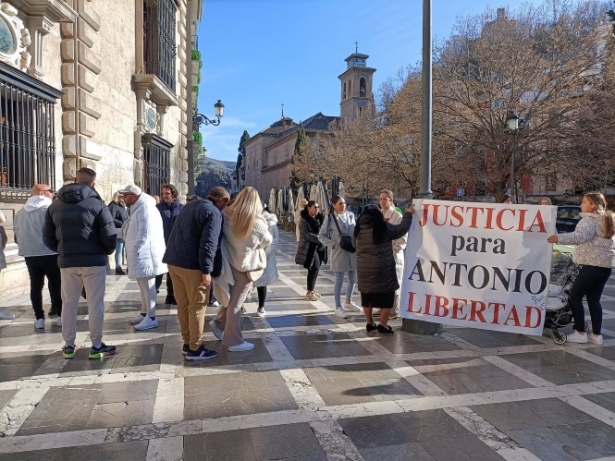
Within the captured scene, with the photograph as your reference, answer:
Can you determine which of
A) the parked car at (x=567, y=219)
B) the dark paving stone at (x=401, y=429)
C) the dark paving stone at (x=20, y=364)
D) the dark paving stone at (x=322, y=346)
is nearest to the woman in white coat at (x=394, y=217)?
the dark paving stone at (x=322, y=346)

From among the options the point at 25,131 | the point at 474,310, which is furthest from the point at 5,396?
the point at 25,131

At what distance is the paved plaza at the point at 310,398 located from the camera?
315 centimetres

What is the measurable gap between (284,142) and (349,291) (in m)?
70.9

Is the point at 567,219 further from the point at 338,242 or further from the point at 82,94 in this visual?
the point at 82,94

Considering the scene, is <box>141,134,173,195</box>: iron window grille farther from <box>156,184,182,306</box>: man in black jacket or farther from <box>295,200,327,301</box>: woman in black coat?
<box>295,200,327,301</box>: woman in black coat

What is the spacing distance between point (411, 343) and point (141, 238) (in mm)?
3420

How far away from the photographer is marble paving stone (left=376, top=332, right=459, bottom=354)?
5.27 meters

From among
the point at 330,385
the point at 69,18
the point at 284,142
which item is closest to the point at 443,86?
the point at 69,18

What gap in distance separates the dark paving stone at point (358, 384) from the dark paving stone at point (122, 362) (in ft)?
5.14

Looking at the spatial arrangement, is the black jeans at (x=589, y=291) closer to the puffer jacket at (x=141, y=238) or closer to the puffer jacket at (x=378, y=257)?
the puffer jacket at (x=378, y=257)

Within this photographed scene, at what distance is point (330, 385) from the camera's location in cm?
420

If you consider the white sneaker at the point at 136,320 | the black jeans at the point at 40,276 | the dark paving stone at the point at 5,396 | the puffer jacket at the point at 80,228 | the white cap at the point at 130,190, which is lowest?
the dark paving stone at the point at 5,396

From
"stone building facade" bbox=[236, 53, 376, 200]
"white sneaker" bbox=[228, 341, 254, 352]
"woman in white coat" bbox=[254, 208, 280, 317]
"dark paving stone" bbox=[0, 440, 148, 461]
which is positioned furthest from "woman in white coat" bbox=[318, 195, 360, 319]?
"stone building facade" bbox=[236, 53, 376, 200]

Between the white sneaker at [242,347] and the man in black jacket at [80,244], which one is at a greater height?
the man in black jacket at [80,244]
